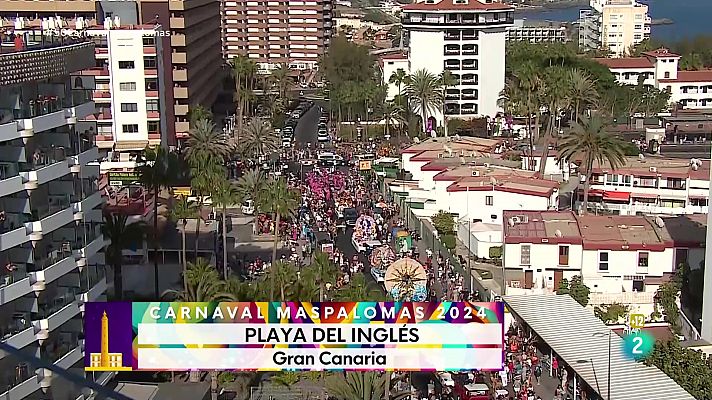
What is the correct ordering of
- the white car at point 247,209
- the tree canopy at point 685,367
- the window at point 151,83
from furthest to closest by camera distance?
the window at point 151,83 < the white car at point 247,209 < the tree canopy at point 685,367

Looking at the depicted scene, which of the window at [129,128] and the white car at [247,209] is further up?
the window at [129,128]

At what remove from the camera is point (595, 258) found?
103 ft

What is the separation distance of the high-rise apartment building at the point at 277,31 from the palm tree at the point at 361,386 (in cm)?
9286

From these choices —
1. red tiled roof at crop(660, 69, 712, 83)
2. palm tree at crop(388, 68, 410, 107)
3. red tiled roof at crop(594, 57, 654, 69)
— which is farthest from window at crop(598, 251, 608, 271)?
red tiled roof at crop(660, 69, 712, 83)

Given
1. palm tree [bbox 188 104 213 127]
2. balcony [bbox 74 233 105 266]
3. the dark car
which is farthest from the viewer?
palm tree [bbox 188 104 213 127]

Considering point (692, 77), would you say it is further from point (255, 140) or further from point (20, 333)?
point (20, 333)

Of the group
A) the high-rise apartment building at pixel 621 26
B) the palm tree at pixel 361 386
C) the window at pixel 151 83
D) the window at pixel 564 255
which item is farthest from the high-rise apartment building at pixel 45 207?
the high-rise apartment building at pixel 621 26

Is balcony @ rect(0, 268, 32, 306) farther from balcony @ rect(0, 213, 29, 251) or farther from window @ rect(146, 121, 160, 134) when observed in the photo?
window @ rect(146, 121, 160, 134)

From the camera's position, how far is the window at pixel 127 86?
165 feet

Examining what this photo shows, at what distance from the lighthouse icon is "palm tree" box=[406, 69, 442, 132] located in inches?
1993

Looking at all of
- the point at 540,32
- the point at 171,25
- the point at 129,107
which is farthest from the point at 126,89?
the point at 540,32

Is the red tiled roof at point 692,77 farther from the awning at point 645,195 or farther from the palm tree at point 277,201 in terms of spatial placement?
the palm tree at point 277,201

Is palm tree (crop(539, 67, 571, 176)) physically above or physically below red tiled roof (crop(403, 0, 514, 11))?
below

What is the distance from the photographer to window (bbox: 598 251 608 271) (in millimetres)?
31266
